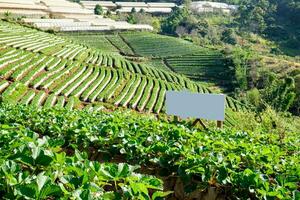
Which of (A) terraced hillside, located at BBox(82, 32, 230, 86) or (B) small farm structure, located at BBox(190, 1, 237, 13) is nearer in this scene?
(A) terraced hillside, located at BBox(82, 32, 230, 86)

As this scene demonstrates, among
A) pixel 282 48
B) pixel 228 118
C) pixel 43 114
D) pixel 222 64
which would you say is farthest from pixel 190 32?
pixel 43 114

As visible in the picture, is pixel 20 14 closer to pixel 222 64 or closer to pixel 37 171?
pixel 222 64

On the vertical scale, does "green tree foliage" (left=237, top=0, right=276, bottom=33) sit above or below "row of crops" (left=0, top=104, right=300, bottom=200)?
below

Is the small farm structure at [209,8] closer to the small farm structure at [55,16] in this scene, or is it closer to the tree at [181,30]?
the tree at [181,30]

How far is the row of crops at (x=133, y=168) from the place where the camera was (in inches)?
185

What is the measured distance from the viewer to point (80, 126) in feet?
34.3

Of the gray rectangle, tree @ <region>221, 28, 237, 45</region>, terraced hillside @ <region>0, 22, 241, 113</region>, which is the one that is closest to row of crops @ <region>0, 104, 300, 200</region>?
the gray rectangle

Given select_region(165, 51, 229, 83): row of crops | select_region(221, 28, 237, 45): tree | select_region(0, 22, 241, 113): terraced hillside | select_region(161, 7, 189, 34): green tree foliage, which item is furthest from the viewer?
select_region(161, 7, 189, 34): green tree foliage

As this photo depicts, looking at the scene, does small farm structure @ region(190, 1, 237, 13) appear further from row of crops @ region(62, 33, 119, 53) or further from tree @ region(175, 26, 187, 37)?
row of crops @ region(62, 33, 119, 53)

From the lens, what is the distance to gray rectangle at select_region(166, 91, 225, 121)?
17.0m

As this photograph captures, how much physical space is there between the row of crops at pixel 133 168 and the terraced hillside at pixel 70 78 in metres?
34.6

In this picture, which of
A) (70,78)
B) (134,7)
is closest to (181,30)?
(134,7)

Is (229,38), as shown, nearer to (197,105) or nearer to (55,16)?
(55,16)

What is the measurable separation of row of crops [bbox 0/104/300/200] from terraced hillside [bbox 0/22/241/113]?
34.6 m
